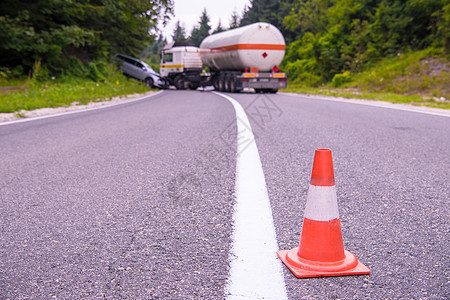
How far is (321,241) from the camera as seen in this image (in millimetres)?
1942

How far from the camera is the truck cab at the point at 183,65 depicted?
2767 centimetres

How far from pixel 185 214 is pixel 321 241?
3.04 ft

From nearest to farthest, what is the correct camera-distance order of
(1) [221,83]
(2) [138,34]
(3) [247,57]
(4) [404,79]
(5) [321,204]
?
(5) [321,204] → (4) [404,79] → (3) [247,57] → (1) [221,83] → (2) [138,34]

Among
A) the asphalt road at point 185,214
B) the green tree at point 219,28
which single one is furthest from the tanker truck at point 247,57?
the green tree at point 219,28

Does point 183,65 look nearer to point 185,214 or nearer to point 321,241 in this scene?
point 185,214

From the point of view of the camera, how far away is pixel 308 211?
80.2 inches

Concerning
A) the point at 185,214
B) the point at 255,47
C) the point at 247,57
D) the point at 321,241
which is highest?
the point at 255,47

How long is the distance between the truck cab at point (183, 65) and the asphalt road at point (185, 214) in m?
23.0

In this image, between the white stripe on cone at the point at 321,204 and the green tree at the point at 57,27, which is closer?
the white stripe on cone at the point at 321,204

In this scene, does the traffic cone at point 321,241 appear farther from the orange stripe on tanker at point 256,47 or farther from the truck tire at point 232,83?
the truck tire at point 232,83

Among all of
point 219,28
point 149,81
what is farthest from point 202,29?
point 149,81

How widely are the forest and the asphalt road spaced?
13.7m

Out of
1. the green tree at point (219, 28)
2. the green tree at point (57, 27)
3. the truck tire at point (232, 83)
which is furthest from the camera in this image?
the green tree at point (219, 28)

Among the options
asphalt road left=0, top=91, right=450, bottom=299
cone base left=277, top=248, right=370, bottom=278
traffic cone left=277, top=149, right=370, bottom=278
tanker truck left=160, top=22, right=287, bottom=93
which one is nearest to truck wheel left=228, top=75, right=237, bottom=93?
tanker truck left=160, top=22, right=287, bottom=93
